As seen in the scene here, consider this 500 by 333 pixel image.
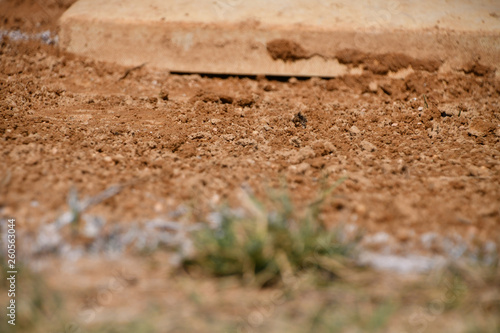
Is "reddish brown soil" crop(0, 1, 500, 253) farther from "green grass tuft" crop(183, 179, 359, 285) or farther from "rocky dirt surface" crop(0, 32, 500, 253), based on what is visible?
"green grass tuft" crop(183, 179, 359, 285)

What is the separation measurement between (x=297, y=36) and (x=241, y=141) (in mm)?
1038

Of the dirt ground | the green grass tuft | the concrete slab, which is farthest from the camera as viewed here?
the concrete slab

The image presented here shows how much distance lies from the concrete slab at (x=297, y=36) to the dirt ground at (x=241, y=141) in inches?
4.3

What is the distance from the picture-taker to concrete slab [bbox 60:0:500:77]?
2.99 m

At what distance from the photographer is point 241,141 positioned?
255cm

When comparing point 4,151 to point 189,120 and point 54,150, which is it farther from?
point 189,120

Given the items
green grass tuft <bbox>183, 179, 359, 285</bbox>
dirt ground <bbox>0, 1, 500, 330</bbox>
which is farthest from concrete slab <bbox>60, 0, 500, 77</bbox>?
green grass tuft <bbox>183, 179, 359, 285</bbox>

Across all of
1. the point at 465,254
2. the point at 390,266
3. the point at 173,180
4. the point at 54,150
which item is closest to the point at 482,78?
the point at 465,254

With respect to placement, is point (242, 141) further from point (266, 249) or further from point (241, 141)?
point (266, 249)

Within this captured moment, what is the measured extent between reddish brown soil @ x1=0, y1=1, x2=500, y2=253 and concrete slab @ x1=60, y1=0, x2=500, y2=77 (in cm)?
11

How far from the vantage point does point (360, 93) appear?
9.88ft

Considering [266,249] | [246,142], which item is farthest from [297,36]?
[266,249]

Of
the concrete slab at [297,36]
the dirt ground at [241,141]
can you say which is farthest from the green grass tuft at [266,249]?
the concrete slab at [297,36]

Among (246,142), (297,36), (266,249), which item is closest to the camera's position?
(266,249)
